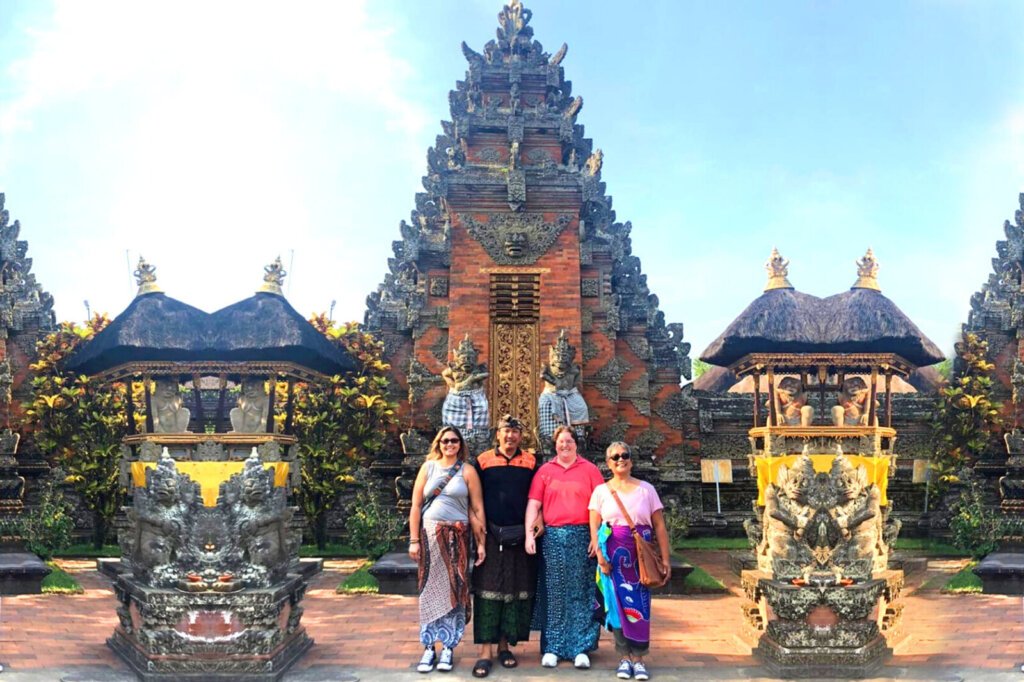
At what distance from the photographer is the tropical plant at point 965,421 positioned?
15.9 meters

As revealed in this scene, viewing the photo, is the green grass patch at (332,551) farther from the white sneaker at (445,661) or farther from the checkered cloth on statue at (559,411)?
the white sneaker at (445,661)

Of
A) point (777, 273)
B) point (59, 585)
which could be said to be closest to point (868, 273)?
point (777, 273)

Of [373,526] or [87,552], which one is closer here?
[373,526]

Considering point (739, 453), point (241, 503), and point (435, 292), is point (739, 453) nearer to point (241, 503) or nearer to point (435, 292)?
point (435, 292)

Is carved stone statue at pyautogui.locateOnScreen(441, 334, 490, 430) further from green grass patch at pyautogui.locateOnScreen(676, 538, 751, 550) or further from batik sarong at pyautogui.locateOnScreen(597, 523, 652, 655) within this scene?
batik sarong at pyautogui.locateOnScreen(597, 523, 652, 655)

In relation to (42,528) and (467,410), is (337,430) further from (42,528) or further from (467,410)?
(42,528)

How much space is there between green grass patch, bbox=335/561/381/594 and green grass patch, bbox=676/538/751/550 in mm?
5072

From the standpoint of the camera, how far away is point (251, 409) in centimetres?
834

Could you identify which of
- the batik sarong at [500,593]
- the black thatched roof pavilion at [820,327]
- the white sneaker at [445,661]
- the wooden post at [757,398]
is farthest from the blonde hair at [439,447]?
the wooden post at [757,398]

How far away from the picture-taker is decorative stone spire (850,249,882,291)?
10.6 m

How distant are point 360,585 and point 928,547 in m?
8.84

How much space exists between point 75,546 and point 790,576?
40.2ft

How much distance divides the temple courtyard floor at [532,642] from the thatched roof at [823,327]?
2.66 meters

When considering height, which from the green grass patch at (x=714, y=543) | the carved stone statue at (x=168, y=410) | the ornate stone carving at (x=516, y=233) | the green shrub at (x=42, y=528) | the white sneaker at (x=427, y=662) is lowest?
the white sneaker at (x=427, y=662)
